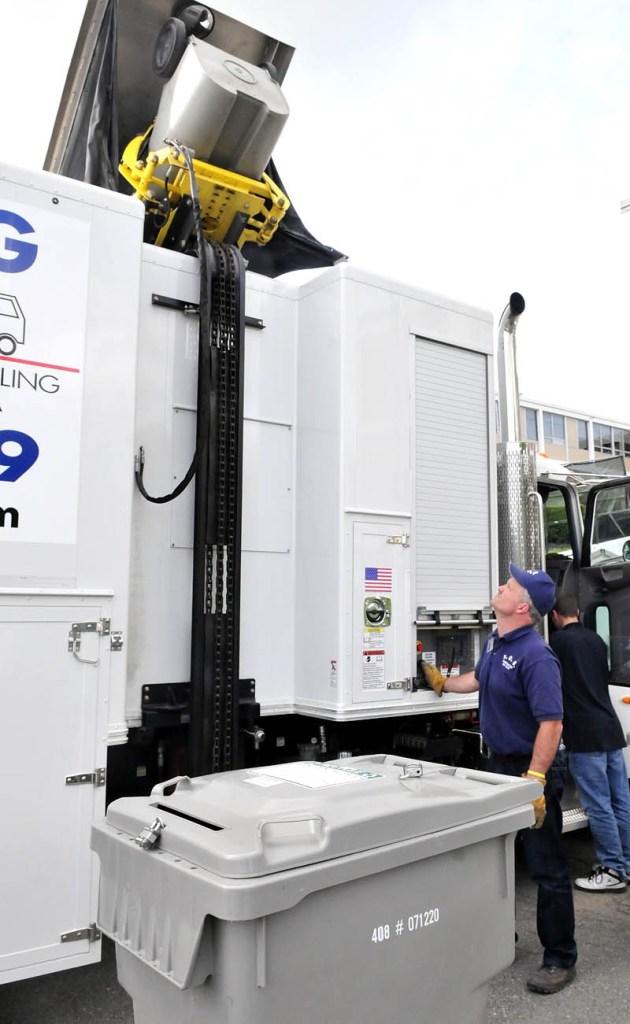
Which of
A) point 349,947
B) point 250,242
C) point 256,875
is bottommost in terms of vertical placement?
point 349,947

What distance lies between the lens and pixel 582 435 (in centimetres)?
1708

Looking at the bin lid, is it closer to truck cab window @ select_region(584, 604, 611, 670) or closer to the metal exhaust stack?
the metal exhaust stack

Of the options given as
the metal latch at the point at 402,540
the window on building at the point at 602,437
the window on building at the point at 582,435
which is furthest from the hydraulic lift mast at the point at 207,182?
the window on building at the point at 602,437

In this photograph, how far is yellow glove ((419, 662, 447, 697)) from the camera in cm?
437

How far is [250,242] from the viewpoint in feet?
16.2

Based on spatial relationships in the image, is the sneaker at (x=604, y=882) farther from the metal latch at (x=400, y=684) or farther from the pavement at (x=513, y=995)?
the metal latch at (x=400, y=684)

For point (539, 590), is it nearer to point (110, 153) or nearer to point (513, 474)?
point (513, 474)

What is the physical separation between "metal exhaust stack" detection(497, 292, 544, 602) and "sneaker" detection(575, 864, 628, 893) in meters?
1.88

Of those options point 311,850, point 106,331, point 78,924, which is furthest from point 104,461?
point 311,850

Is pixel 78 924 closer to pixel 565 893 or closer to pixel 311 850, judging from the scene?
pixel 311 850

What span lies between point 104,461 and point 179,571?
2.30ft

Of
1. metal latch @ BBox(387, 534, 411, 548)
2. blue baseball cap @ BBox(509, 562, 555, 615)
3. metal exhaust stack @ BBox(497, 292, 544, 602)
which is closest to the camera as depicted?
blue baseball cap @ BBox(509, 562, 555, 615)

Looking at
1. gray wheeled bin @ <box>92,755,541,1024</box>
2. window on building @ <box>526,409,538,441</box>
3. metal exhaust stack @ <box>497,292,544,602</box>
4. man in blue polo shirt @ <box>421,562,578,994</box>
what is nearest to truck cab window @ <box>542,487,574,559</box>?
metal exhaust stack @ <box>497,292,544,602</box>

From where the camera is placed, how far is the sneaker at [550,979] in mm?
3594
